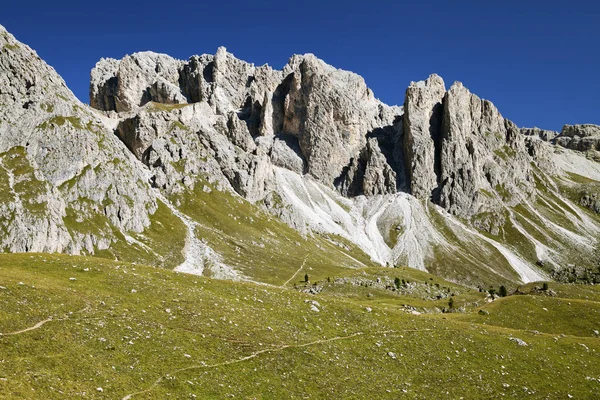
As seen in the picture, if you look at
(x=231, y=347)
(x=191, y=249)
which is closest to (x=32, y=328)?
(x=231, y=347)

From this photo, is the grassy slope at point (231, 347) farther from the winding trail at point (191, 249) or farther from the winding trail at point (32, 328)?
the winding trail at point (191, 249)

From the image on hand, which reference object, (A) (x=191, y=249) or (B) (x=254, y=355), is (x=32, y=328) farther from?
(A) (x=191, y=249)

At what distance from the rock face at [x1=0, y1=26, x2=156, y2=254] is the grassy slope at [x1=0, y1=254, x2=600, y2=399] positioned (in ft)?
300

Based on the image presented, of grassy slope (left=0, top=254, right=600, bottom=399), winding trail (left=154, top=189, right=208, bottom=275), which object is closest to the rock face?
winding trail (left=154, top=189, right=208, bottom=275)

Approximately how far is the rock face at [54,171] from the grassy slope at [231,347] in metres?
91.6

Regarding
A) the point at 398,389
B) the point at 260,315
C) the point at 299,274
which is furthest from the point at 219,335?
the point at 299,274

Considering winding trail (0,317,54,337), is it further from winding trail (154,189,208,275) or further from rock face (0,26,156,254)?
winding trail (154,189,208,275)

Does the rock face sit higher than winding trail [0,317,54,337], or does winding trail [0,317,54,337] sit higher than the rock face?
the rock face

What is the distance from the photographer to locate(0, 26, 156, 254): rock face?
123125mm

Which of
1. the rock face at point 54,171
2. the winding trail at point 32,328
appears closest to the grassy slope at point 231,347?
the winding trail at point 32,328

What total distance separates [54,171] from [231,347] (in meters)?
158

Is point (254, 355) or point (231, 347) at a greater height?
point (231, 347)

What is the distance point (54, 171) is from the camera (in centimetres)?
15638

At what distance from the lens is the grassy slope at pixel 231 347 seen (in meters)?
23.7
